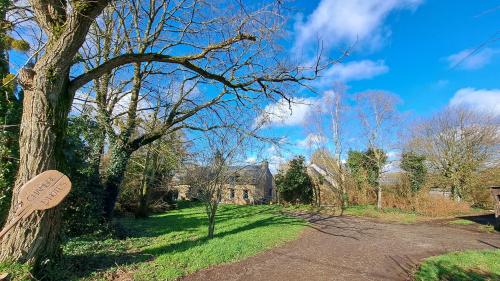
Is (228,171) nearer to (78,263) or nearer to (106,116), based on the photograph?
(106,116)

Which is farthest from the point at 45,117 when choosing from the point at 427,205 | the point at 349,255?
the point at 427,205

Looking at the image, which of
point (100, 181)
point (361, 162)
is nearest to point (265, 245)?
point (100, 181)

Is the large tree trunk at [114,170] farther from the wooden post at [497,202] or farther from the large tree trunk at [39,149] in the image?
the wooden post at [497,202]

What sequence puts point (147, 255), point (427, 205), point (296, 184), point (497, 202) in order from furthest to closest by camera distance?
1. point (296, 184)
2. point (427, 205)
3. point (497, 202)
4. point (147, 255)

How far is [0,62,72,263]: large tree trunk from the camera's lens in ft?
13.4

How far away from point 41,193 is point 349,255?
23.8 ft

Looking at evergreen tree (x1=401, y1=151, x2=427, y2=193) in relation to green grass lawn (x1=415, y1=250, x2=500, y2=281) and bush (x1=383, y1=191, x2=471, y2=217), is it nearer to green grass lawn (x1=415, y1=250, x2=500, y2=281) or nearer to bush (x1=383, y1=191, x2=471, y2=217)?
bush (x1=383, y1=191, x2=471, y2=217)

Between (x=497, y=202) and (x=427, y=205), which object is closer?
(x=497, y=202)

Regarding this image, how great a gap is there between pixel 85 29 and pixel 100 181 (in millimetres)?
6539

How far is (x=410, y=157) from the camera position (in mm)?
23391

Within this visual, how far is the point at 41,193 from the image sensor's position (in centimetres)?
350

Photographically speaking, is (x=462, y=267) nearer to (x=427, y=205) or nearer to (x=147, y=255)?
(x=147, y=255)

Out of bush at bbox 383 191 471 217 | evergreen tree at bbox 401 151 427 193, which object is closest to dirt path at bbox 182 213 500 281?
bush at bbox 383 191 471 217

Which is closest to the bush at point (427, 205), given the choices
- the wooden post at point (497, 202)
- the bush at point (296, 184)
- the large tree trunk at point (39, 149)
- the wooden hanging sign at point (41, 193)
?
the wooden post at point (497, 202)
